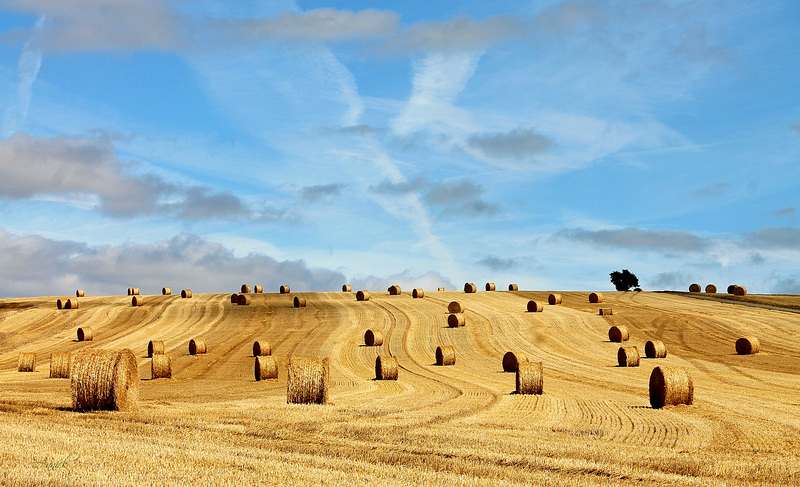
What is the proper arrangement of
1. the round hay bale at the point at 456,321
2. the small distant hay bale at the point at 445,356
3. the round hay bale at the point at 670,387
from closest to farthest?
the round hay bale at the point at 670,387 < the small distant hay bale at the point at 445,356 < the round hay bale at the point at 456,321

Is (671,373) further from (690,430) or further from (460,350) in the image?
(460,350)

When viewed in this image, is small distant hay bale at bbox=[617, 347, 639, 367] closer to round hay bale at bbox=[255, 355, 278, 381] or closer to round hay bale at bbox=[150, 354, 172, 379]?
round hay bale at bbox=[255, 355, 278, 381]

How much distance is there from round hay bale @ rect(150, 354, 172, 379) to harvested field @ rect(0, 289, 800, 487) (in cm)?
65

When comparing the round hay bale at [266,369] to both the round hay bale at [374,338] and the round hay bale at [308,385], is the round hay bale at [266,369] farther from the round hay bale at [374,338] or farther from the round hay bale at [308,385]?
the round hay bale at [374,338]

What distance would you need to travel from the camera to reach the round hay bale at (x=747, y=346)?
3844 centimetres

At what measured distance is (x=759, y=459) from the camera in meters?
12.8

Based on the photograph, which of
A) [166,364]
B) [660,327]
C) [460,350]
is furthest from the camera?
[660,327]

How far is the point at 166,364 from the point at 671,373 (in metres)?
19.3

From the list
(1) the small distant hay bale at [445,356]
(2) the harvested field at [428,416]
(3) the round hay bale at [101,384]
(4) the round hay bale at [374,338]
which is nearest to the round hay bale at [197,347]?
(2) the harvested field at [428,416]

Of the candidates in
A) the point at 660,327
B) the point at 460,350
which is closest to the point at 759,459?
the point at 460,350

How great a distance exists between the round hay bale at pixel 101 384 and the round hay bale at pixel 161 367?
496 inches

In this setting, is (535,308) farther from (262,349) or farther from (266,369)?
(266,369)

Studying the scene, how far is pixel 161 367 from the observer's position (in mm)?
30391

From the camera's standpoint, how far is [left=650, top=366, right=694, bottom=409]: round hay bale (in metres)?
20.2
